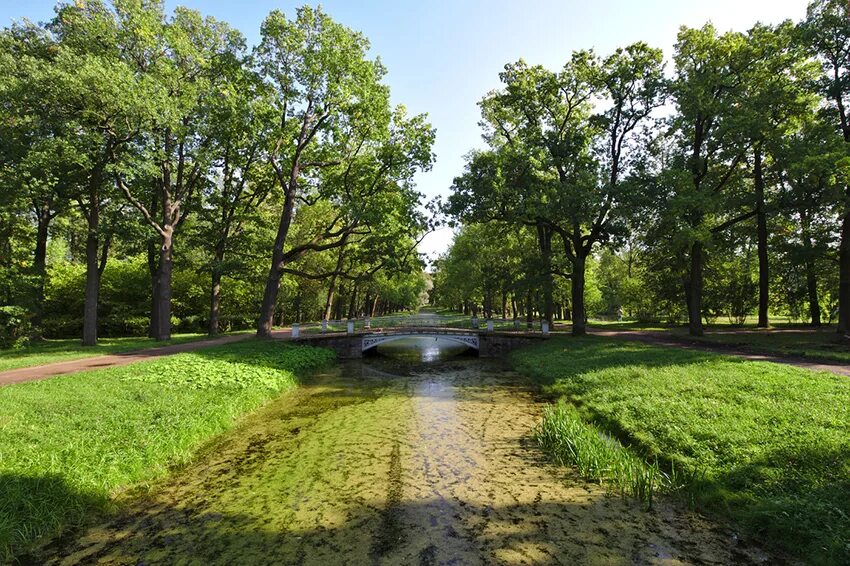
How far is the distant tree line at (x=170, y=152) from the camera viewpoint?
18.7 m

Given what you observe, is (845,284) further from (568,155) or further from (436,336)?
(436,336)

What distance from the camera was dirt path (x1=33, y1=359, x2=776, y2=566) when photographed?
560 centimetres

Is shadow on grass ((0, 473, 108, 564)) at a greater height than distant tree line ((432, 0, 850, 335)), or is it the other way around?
distant tree line ((432, 0, 850, 335))

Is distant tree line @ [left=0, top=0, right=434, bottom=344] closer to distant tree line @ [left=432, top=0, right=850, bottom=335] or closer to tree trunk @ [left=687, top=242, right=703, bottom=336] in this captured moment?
distant tree line @ [left=432, top=0, right=850, bottom=335]

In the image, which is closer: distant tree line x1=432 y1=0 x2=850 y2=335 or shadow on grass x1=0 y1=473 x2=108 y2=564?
shadow on grass x1=0 y1=473 x2=108 y2=564

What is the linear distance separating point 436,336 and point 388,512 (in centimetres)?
2445

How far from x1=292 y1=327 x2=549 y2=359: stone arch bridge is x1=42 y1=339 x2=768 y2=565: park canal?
1801 cm

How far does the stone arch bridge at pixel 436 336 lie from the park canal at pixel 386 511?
59.1ft

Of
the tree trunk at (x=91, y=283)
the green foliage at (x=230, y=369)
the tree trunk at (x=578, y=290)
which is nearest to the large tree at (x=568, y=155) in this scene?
the tree trunk at (x=578, y=290)

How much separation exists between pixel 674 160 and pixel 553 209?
8452 mm

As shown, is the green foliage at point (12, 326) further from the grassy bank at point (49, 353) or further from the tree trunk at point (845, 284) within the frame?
the tree trunk at point (845, 284)

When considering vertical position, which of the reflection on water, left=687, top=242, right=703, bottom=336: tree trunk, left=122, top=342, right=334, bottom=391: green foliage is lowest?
the reflection on water

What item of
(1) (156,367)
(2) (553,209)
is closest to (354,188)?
(2) (553,209)

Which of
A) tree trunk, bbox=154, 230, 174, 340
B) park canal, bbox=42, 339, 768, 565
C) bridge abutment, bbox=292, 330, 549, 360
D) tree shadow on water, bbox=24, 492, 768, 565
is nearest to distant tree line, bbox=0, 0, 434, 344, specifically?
tree trunk, bbox=154, 230, 174, 340
